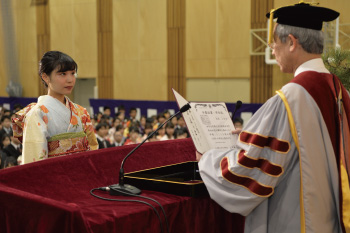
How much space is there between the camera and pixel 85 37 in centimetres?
1356

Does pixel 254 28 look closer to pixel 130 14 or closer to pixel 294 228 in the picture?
pixel 130 14

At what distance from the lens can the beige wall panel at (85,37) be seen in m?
13.4

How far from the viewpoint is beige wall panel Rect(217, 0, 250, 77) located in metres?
11.0

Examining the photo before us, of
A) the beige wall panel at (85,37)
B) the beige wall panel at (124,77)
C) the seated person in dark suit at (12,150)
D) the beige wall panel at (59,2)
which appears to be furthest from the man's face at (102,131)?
the beige wall panel at (59,2)

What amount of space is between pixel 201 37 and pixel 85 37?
3975 mm

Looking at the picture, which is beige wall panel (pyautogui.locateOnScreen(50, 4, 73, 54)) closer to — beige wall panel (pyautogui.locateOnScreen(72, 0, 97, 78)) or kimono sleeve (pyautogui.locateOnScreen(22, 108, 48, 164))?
beige wall panel (pyautogui.locateOnScreen(72, 0, 97, 78))

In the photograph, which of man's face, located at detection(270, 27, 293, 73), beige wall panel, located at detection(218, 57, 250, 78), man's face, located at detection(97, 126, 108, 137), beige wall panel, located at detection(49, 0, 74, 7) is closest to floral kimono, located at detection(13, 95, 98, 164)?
man's face, located at detection(270, 27, 293, 73)

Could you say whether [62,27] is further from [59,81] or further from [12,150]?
[59,81]

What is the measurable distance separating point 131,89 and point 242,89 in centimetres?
342

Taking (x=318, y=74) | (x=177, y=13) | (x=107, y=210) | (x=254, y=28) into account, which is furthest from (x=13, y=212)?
(x=177, y=13)

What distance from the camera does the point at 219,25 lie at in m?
11.3

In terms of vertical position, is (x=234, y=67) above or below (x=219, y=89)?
above

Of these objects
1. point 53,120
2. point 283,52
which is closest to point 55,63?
point 53,120

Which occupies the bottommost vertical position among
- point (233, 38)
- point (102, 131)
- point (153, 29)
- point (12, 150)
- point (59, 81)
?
point (12, 150)
